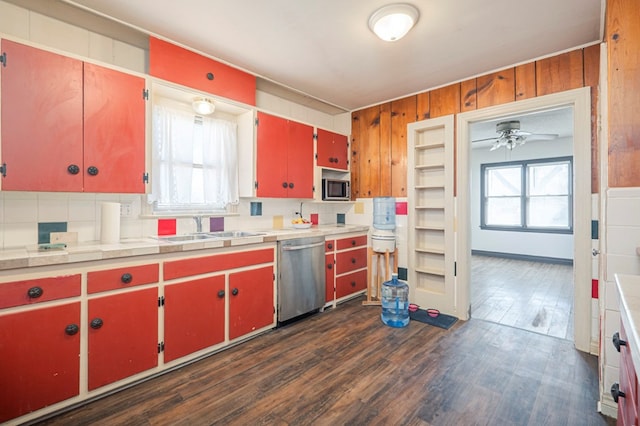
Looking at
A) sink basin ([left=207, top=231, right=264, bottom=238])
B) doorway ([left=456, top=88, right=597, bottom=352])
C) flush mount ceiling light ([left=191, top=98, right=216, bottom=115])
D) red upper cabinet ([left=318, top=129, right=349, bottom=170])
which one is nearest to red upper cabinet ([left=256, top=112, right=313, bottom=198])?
red upper cabinet ([left=318, top=129, right=349, bottom=170])

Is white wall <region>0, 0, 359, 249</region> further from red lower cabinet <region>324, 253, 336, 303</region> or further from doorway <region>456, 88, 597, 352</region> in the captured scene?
doorway <region>456, 88, 597, 352</region>

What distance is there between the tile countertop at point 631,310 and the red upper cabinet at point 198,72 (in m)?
2.96

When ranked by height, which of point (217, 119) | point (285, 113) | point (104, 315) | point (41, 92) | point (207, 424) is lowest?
point (207, 424)

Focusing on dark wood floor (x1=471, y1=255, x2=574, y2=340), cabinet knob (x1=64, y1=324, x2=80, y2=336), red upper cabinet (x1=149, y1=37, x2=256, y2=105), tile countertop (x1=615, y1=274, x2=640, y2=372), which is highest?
red upper cabinet (x1=149, y1=37, x2=256, y2=105)

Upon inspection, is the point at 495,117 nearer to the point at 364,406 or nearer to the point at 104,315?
the point at 364,406

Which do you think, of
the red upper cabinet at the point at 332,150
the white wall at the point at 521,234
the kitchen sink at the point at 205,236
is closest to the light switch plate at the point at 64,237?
the kitchen sink at the point at 205,236

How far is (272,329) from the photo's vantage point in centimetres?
287

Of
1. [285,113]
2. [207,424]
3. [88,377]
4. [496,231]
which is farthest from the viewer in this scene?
[496,231]

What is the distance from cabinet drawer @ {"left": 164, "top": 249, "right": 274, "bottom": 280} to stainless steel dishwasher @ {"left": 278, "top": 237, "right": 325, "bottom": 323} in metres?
0.20

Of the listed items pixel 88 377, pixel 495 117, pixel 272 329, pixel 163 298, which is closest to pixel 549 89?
pixel 495 117

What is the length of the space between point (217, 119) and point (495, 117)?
2843 mm

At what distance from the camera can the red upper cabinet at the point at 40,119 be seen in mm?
1729

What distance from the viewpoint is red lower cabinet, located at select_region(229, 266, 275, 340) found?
2.49 meters

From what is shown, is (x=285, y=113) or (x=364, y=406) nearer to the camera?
(x=364, y=406)
